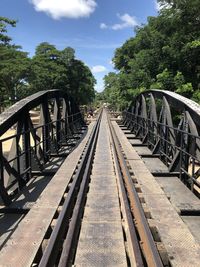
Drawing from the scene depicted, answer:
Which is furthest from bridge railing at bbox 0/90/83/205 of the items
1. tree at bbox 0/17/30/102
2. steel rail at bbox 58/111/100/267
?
tree at bbox 0/17/30/102

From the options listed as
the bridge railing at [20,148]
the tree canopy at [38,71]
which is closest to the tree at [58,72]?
the tree canopy at [38,71]

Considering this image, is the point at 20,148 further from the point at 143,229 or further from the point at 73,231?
the point at 143,229

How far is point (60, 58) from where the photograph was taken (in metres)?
58.0

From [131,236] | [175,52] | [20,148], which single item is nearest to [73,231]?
[131,236]

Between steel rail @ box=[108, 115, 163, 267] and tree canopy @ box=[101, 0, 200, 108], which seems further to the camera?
tree canopy @ box=[101, 0, 200, 108]

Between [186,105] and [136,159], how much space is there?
2977 millimetres

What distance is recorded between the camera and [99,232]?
454 centimetres

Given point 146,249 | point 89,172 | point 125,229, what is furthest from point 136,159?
point 146,249

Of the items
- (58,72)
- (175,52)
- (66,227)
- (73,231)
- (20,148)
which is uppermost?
(58,72)

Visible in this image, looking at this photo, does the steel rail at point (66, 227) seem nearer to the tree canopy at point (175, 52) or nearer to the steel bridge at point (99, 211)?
the steel bridge at point (99, 211)

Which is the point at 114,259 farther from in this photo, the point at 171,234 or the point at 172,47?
the point at 172,47

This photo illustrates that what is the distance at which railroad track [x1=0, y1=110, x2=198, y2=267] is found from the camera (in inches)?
149

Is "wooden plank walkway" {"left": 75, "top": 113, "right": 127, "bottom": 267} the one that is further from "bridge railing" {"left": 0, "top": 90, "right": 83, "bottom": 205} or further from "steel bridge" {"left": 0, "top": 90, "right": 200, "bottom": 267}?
"bridge railing" {"left": 0, "top": 90, "right": 83, "bottom": 205}

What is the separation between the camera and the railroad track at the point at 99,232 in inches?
149
